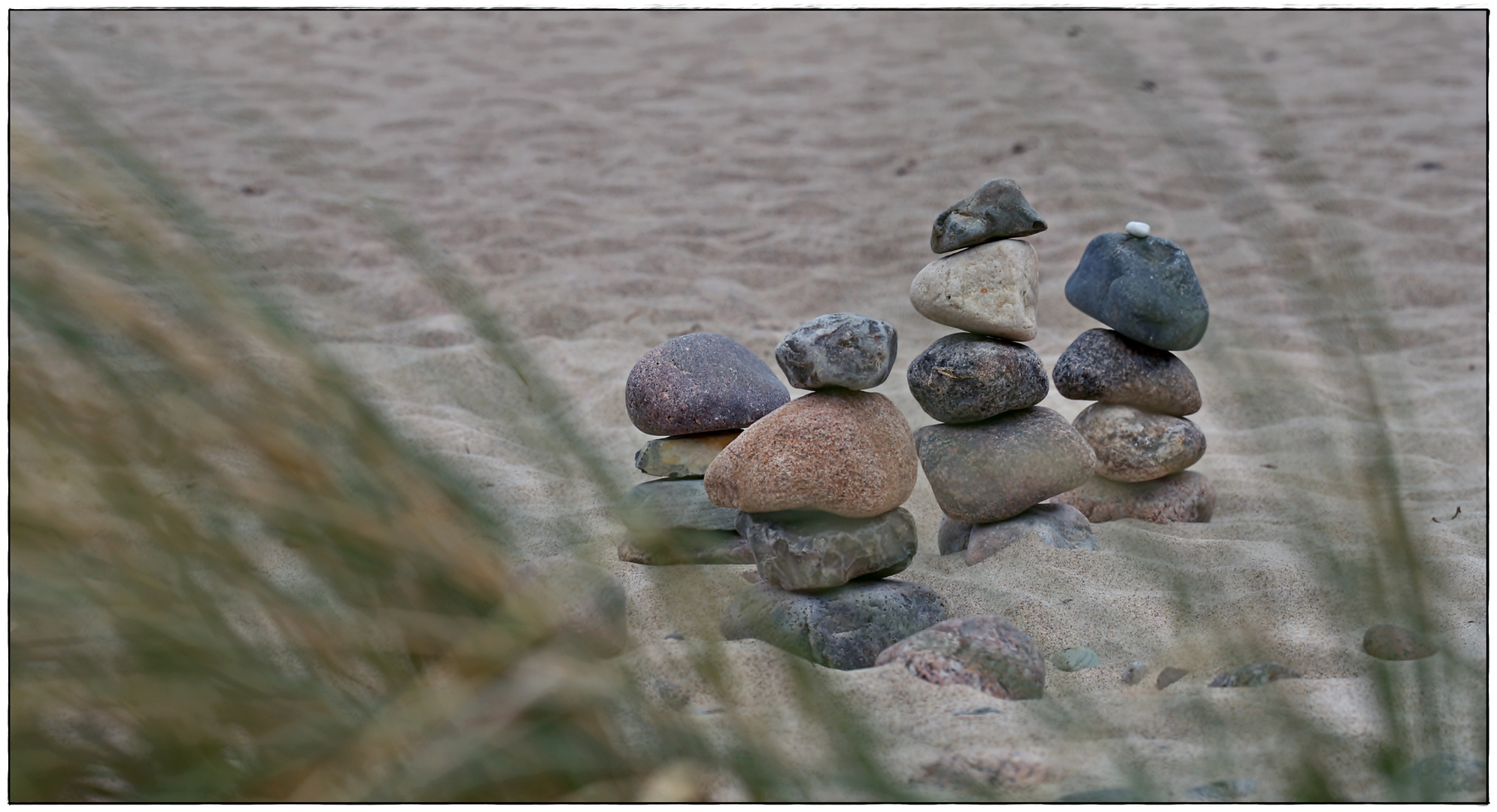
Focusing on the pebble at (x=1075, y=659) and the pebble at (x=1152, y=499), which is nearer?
the pebble at (x=1075, y=659)

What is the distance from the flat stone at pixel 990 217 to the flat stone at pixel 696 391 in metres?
0.65

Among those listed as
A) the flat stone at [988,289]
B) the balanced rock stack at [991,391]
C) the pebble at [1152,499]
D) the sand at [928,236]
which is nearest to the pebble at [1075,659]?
the sand at [928,236]

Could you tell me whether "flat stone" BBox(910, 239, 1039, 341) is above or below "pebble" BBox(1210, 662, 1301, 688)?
above

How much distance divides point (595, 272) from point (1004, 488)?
3.30 metres

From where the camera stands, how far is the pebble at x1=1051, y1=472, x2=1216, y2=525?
328cm

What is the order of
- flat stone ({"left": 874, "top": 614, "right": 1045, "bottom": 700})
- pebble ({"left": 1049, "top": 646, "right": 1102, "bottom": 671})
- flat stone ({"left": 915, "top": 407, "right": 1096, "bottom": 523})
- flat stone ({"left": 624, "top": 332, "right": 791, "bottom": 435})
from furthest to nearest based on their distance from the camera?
flat stone ({"left": 624, "top": 332, "right": 791, "bottom": 435}) → flat stone ({"left": 915, "top": 407, "right": 1096, "bottom": 523}) → pebble ({"left": 1049, "top": 646, "right": 1102, "bottom": 671}) → flat stone ({"left": 874, "top": 614, "right": 1045, "bottom": 700})

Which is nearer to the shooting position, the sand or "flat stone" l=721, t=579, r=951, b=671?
the sand

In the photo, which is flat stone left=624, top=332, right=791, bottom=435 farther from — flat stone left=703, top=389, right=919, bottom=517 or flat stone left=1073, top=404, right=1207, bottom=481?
flat stone left=1073, top=404, right=1207, bottom=481

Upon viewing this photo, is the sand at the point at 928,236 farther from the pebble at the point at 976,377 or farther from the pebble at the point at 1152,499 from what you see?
the pebble at the point at 976,377

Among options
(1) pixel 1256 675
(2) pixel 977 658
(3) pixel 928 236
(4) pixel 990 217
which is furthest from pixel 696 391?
(3) pixel 928 236

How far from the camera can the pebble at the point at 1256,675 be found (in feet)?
7.00

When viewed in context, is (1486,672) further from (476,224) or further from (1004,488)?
(476,224)

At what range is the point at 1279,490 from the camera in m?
3.52

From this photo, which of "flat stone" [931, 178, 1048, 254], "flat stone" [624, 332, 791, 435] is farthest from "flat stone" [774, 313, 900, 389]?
"flat stone" [624, 332, 791, 435]
